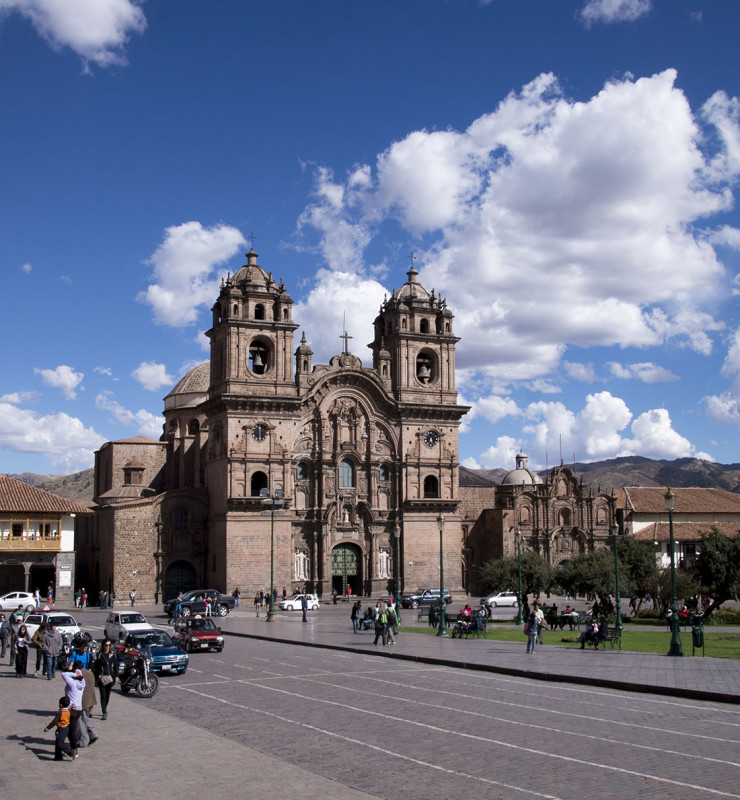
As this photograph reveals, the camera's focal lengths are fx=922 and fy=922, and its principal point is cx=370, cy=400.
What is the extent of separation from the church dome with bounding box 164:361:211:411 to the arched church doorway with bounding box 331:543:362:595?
64.2ft

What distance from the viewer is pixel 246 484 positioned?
58250 mm

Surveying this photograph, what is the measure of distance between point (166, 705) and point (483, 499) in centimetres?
5603

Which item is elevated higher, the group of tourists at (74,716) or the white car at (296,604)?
the group of tourists at (74,716)

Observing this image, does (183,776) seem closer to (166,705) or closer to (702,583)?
(166,705)

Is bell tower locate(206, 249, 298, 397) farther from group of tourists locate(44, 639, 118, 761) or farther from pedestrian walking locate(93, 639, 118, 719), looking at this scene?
group of tourists locate(44, 639, 118, 761)

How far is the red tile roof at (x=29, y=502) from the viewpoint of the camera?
171 feet

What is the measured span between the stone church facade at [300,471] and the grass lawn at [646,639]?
65.8ft

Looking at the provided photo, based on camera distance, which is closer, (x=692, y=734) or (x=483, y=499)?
(x=692, y=734)

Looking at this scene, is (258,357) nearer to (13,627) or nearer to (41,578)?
(41,578)

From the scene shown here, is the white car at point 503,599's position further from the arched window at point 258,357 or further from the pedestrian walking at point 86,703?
the pedestrian walking at point 86,703

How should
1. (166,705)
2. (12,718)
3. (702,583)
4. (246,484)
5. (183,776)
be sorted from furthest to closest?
(246,484)
(702,583)
(166,705)
(12,718)
(183,776)

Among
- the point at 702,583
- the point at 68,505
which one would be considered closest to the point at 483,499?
the point at 702,583

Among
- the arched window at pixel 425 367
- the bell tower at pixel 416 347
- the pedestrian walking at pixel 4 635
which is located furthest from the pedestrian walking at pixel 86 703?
the arched window at pixel 425 367

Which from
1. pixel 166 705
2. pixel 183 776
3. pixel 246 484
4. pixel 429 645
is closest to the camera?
pixel 183 776
